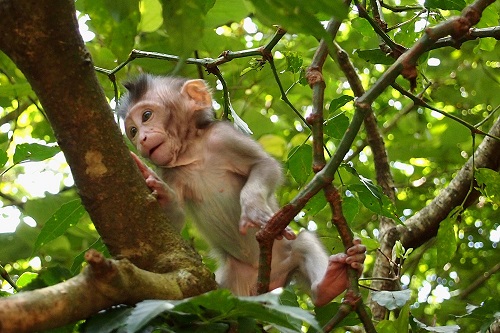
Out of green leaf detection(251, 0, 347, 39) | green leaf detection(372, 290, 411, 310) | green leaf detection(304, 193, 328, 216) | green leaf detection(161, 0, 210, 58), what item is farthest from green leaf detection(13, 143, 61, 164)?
green leaf detection(251, 0, 347, 39)

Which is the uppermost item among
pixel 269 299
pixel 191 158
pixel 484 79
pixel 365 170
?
pixel 484 79

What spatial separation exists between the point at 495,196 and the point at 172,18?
2361 mm

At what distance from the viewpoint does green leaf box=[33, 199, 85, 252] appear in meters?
3.23

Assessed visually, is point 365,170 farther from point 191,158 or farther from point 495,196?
point 495,196

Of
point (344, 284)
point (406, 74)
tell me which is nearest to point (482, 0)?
point (406, 74)

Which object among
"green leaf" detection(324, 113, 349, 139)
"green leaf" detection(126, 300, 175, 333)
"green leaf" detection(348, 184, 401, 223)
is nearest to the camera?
"green leaf" detection(126, 300, 175, 333)

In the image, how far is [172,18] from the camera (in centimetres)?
151

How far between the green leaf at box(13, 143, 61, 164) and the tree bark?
859mm

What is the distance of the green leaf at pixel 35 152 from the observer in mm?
3252

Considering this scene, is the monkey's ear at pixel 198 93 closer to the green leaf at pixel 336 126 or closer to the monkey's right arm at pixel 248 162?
→ the monkey's right arm at pixel 248 162

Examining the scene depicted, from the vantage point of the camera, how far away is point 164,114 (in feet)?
14.8

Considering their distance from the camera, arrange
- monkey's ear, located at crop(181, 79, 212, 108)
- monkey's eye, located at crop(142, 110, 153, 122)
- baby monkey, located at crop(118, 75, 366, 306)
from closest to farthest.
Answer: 1. baby monkey, located at crop(118, 75, 366, 306)
2. monkey's eye, located at crop(142, 110, 153, 122)
3. monkey's ear, located at crop(181, 79, 212, 108)

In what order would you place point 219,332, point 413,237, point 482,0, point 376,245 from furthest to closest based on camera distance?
point 413,237, point 376,245, point 482,0, point 219,332

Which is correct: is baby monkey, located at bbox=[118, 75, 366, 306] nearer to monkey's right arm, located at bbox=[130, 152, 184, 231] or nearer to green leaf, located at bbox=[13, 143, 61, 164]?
monkey's right arm, located at bbox=[130, 152, 184, 231]
